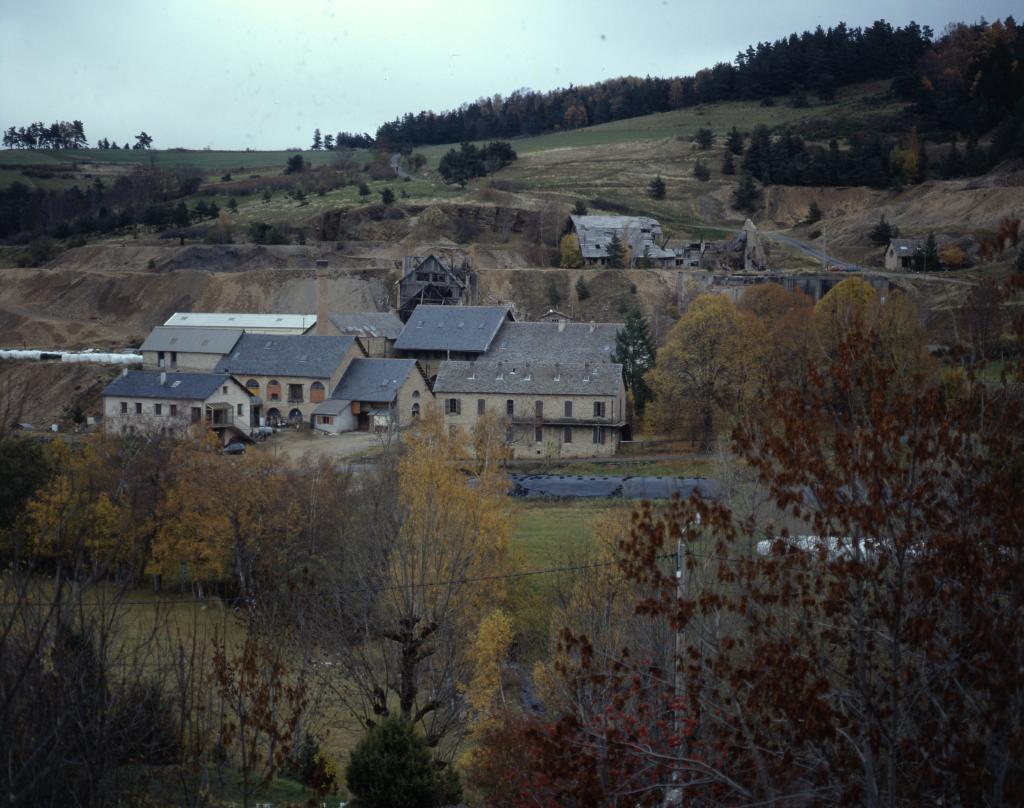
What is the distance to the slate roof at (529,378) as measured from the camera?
4334cm

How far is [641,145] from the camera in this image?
10725 centimetres

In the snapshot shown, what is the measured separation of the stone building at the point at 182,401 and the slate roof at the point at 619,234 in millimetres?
31341

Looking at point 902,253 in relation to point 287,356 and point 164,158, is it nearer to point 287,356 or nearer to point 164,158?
point 287,356

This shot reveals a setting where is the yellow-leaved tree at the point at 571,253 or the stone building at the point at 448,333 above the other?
the yellow-leaved tree at the point at 571,253

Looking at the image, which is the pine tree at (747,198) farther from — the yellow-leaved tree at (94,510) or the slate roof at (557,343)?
the yellow-leaved tree at (94,510)

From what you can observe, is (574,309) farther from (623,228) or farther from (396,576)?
(396,576)

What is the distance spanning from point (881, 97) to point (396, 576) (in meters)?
103

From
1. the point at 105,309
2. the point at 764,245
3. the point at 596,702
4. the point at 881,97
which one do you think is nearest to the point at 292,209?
the point at 105,309

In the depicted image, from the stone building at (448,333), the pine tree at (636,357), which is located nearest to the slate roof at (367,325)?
the stone building at (448,333)

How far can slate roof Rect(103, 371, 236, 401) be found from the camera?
44.9 meters

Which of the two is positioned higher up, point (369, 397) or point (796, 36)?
point (796, 36)

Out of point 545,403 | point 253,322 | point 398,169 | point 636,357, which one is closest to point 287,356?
point 253,322

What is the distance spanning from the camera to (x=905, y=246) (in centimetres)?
6175

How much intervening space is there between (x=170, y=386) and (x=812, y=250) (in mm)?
46654
